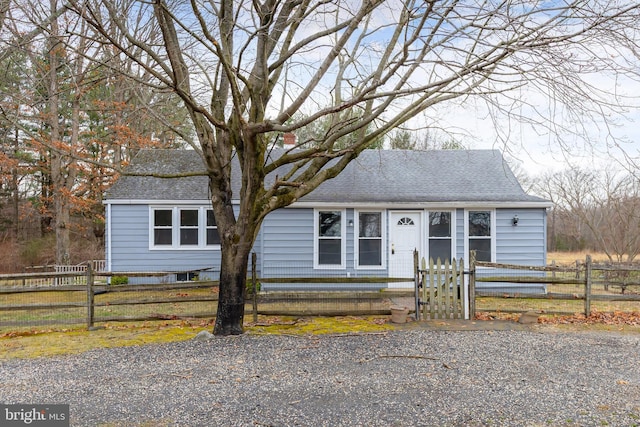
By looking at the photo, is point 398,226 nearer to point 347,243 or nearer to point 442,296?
point 347,243

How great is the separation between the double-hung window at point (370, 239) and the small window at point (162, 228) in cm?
619

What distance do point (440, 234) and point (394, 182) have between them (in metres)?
2.16

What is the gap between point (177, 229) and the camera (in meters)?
13.7

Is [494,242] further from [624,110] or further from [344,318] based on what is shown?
[624,110]

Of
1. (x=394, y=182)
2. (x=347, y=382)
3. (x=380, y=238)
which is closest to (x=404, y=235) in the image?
(x=380, y=238)

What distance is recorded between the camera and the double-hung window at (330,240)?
1242 cm

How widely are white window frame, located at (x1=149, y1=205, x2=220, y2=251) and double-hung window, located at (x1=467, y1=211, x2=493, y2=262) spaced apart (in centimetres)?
798

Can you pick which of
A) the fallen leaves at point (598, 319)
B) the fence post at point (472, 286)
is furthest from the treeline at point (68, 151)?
the fallen leaves at point (598, 319)

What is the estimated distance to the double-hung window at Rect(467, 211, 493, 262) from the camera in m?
12.3

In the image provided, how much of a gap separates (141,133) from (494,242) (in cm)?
1697

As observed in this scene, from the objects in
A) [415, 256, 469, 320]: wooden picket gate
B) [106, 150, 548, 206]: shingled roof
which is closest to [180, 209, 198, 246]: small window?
[106, 150, 548, 206]: shingled roof

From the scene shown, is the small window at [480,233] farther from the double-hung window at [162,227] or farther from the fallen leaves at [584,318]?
the double-hung window at [162,227]

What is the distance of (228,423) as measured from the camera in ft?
12.6

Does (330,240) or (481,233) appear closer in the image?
(481,233)
